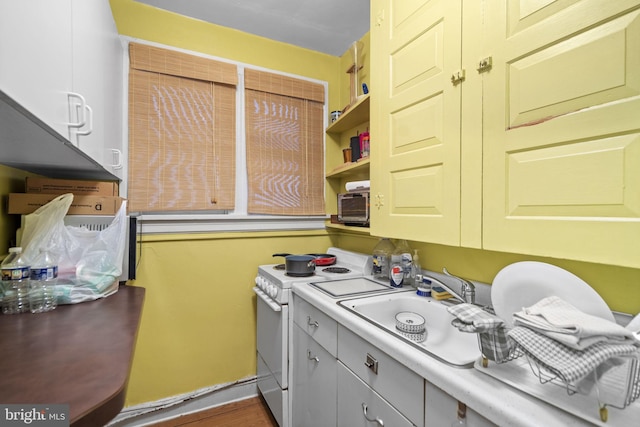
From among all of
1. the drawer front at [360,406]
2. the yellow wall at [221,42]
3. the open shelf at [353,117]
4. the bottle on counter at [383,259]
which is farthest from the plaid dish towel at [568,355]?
the yellow wall at [221,42]

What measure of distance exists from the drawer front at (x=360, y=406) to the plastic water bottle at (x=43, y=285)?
3.70 ft

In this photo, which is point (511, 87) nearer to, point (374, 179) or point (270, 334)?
point (374, 179)

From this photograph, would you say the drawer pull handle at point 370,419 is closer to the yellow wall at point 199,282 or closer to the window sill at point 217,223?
the yellow wall at point 199,282

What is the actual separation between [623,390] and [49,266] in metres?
1.67

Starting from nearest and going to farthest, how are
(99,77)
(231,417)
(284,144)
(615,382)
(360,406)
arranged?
(615,382), (360,406), (99,77), (231,417), (284,144)

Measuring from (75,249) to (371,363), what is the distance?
1.30m

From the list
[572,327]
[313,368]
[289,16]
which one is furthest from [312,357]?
[289,16]

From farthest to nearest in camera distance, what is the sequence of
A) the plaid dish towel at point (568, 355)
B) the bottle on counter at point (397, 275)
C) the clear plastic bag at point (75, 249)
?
the bottle on counter at point (397, 275)
the clear plastic bag at point (75, 249)
the plaid dish towel at point (568, 355)

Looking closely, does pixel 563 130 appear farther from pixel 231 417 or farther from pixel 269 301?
pixel 231 417

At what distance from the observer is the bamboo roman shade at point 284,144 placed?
79.7 inches

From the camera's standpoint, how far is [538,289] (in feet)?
2.67

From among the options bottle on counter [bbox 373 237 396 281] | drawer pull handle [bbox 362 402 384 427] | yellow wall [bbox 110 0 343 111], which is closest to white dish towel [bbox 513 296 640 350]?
drawer pull handle [bbox 362 402 384 427]

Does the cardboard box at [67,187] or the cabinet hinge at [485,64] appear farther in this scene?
the cardboard box at [67,187]

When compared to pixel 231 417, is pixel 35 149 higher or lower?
higher
